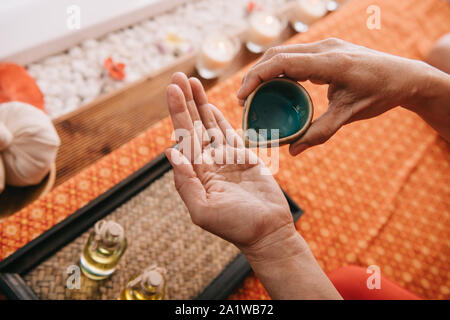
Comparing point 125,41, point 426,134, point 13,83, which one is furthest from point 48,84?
point 426,134

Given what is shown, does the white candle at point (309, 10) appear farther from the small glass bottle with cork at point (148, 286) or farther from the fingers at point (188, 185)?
the small glass bottle with cork at point (148, 286)

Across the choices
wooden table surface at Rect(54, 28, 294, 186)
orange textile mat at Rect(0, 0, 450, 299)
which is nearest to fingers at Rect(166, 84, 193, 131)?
orange textile mat at Rect(0, 0, 450, 299)

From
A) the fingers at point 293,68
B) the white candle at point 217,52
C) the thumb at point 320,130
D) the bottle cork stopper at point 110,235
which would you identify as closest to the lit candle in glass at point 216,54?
the white candle at point 217,52

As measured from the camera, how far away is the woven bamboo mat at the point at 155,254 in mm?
878

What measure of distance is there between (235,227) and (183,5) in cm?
143

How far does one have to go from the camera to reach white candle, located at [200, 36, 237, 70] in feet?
4.44

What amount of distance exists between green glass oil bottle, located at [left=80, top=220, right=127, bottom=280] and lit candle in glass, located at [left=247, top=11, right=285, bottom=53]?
3.65 ft

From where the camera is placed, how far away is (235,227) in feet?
2.23

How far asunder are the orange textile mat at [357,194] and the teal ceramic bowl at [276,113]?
470 mm

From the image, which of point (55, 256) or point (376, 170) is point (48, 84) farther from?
point (376, 170)

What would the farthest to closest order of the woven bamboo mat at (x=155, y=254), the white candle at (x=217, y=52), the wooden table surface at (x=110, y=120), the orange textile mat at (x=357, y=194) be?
1. the white candle at (x=217, y=52)
2. the wooden table surface at (x=110, y=120)
3. the orange textile mat at (x=357, y=194)
4. the woven bamboo mat at (x=155, y=254)

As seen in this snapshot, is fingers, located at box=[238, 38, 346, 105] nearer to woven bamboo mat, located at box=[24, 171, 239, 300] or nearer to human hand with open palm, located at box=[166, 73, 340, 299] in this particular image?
human hand with open palm, located at box=[166, 73, 340, 299]

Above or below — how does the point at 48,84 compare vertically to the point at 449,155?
above

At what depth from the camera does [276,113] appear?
78 centimetres
